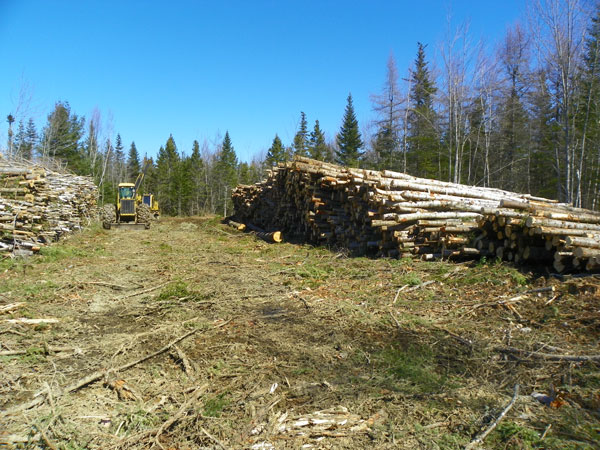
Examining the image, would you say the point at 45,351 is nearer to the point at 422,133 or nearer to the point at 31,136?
the point at 422,133

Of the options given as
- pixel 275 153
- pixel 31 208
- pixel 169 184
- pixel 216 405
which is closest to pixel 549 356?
pixel 216 405

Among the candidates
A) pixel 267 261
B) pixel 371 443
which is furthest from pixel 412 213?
pixel 371 443

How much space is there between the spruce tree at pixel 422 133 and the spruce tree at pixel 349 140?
8058mm

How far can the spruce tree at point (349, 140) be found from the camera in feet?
126

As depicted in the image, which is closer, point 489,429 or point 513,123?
point 489,429

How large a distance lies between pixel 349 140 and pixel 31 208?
32.3 meters

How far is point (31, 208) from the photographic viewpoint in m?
10.5

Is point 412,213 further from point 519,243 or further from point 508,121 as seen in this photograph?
point 508,121

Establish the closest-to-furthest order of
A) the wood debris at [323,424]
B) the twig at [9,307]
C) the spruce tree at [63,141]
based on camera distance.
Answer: the wood debris at [323,424] < the twig at [9,307] < the spruce tree at [63,141]

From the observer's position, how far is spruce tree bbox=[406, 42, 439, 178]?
1116 inches

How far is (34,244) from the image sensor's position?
10062mm

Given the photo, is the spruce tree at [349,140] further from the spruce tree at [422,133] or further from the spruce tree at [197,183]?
the spruce tree at [197,183]

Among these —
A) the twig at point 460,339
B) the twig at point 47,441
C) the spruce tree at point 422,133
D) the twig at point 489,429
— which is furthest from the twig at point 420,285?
the spruce tree at point 422,133

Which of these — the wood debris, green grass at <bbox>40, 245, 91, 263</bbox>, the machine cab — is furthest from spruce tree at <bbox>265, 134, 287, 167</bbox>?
the wood debris
